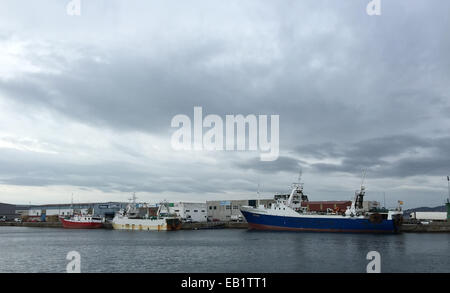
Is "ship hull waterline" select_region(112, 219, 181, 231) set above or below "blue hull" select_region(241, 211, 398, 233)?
below

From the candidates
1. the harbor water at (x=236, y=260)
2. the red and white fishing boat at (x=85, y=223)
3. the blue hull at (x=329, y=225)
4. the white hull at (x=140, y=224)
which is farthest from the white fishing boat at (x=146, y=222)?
the harbor water at (x=236, y=260)

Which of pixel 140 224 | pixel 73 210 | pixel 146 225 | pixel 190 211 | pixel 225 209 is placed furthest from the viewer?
pixel 73 210

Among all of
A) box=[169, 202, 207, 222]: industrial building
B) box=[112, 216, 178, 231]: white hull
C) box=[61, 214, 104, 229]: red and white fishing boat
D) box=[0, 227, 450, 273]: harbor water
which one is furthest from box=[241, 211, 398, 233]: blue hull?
box=[61, 214, 104, 229]: red and white fishing boat

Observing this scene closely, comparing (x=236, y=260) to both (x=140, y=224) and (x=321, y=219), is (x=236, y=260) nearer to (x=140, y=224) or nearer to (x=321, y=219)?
(x=321, y=219)

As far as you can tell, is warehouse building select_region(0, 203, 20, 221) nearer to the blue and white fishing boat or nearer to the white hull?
the white hull

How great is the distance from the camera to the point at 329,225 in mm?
89562

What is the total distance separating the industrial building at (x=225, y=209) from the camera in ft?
444

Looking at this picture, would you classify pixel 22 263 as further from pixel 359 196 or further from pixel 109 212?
pixel 109 212

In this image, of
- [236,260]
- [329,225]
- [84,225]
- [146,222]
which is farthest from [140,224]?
[236,260]

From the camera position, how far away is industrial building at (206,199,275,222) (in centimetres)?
13532

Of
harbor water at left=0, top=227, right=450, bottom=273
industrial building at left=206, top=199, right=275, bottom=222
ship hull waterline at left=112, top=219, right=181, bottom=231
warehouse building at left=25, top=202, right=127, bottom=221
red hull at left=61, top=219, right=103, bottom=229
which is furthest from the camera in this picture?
warehouse building at left=25, top=202, right=127, bottom=221

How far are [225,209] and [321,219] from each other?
182 feet

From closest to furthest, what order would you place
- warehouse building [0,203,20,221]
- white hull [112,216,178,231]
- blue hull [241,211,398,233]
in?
blue hull [241,211,398,233] → white hull [112,216,178,231] → warehouse building [0,203,20,221]

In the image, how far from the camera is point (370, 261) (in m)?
40.2
